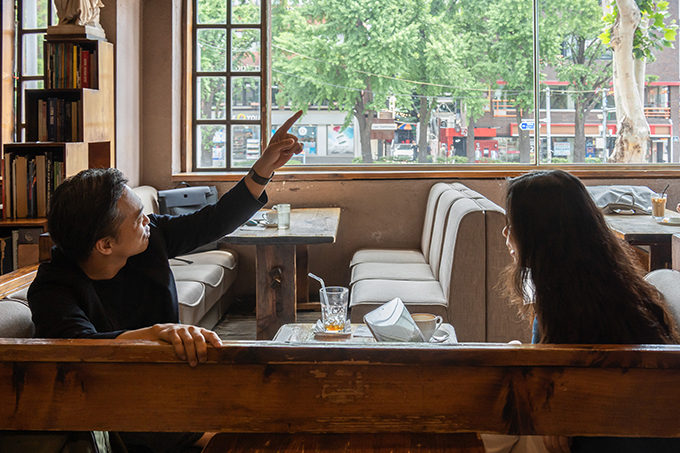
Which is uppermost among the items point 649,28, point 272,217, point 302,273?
point 649,28

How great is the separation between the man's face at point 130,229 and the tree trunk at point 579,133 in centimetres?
440

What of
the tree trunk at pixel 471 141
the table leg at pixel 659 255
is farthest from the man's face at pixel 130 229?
the tree trunk at pixel 471 141

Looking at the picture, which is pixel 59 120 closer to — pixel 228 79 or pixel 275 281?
pixel 228 79

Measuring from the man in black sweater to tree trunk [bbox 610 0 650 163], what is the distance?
168 inches

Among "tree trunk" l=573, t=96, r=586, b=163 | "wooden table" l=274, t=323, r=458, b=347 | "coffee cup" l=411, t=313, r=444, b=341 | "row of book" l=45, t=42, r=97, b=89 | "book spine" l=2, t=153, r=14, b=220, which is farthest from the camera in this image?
"tree trunk" l=573, t=96, r=586, b=163

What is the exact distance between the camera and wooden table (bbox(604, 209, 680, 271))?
315 cm

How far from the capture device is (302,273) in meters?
4.67

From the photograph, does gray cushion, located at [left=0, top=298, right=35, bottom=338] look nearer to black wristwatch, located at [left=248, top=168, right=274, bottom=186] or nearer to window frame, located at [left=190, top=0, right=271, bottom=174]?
black wristwatch, located at [left=248, top=168, right=274, bottom=186]

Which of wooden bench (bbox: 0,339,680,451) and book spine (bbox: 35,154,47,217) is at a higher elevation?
book spine (bbox: 35,154,47,217)

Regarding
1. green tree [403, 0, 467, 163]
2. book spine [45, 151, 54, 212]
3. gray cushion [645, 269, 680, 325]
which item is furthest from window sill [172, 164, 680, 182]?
gray cushion [645, 269, 680, 325]

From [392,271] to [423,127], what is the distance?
1.79 m

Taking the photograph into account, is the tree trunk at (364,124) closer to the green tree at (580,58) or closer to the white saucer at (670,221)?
the green tree at (580,58)

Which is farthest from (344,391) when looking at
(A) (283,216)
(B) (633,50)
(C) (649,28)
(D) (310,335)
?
(C) (649,28)

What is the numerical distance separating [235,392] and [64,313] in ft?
1.60
